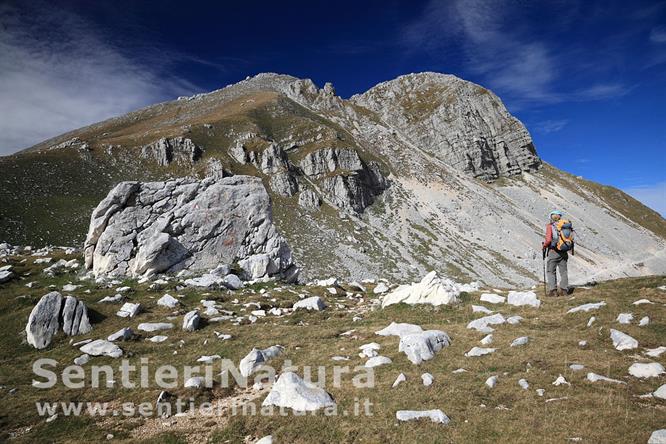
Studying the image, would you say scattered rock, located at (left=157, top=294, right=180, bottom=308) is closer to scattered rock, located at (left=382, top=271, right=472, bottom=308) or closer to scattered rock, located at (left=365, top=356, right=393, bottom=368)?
scattered rock, located at (left=382, top=271, right=472, bottom=308)

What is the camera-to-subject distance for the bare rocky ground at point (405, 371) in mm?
8062

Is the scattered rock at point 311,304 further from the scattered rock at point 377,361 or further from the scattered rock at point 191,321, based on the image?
the scattered rock at point 377,361

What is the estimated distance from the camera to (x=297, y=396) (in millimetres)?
9930

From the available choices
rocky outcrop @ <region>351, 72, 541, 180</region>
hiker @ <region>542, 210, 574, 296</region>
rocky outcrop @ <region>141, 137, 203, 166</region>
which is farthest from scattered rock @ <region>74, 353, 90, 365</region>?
rocky outcrop @ <region>351, 72, 541, 180</region>

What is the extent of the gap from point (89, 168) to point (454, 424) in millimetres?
98915

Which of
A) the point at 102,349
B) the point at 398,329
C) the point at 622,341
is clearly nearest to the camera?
the point at 622,341

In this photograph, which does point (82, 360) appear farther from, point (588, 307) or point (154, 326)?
point (588, 307)

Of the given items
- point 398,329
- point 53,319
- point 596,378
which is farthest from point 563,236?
point 53,319

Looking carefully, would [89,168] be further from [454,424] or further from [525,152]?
[525,152]

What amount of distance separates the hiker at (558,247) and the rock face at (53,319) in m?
23.5

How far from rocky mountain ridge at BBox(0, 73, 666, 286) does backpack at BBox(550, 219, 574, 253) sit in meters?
48.7

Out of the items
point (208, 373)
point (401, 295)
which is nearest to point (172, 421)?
point (208, 373)

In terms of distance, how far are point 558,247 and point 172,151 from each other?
10185cm

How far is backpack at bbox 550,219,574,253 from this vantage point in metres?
16.7
